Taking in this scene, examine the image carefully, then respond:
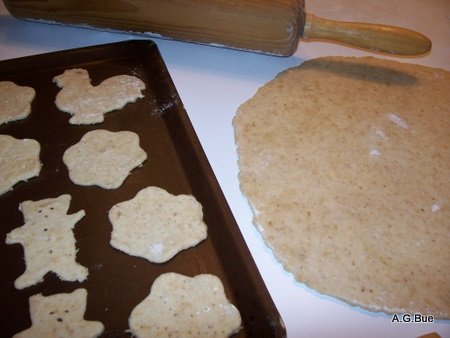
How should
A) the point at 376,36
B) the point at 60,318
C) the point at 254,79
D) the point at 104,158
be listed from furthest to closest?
the point at 254,79, the point at 376,36, the point at 104,158, the point at 60,318

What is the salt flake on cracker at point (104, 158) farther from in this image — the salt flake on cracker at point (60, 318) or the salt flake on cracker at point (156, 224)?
the salt flake on cracker at point (60, 318)

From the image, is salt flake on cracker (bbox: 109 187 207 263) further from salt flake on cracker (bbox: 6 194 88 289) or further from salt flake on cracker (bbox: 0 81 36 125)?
salt flake on cracker (bbox: 0 81 36 125)

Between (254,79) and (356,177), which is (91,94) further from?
(356,177)

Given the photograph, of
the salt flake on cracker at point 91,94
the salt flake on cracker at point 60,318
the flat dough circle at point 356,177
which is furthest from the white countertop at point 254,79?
the salt flake on cracker at point 60,318

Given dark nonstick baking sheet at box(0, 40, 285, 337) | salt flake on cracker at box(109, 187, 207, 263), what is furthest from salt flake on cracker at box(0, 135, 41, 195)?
salt flake on cracker at box(109, 187, 207, 263)

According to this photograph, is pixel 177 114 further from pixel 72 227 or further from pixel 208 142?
pixel 72 227

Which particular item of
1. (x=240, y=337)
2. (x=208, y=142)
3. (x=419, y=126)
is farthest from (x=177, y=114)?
(x=419, y=126)

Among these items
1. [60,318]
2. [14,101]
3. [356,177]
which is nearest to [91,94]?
[14,101]
